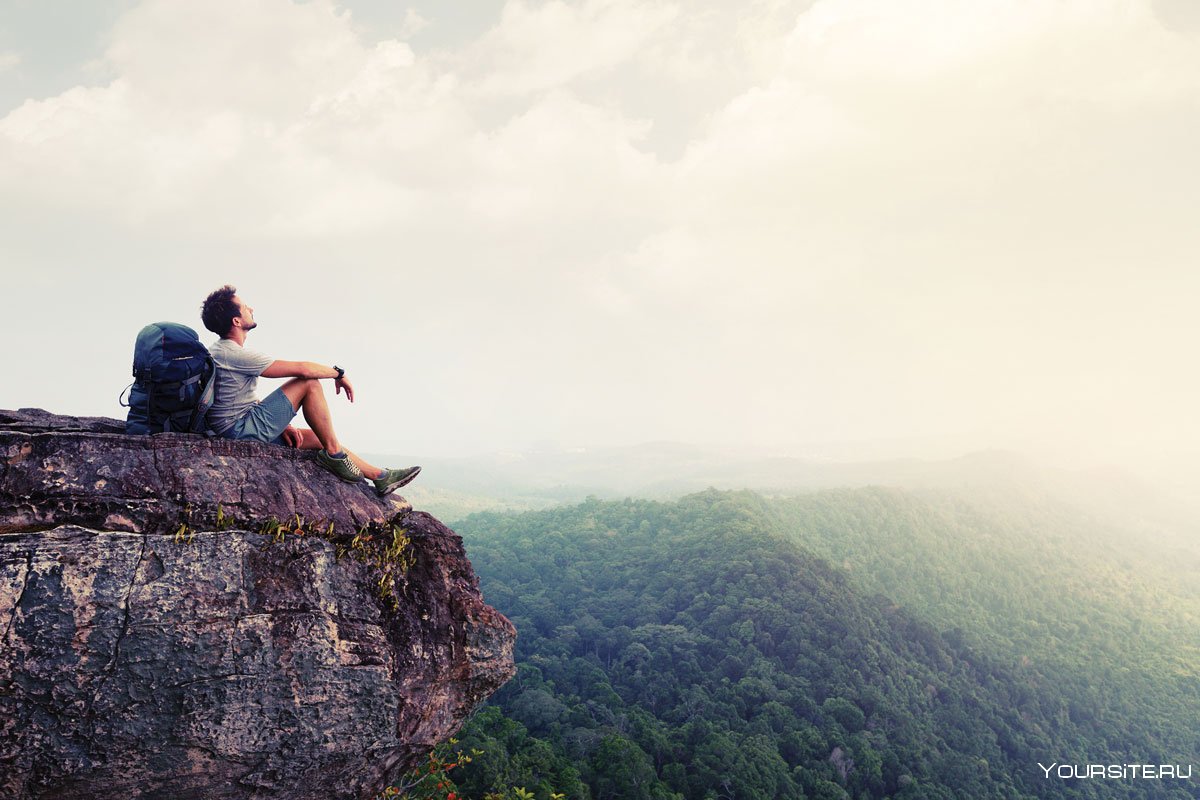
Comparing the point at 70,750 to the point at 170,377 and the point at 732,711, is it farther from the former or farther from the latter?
the point at 732,711

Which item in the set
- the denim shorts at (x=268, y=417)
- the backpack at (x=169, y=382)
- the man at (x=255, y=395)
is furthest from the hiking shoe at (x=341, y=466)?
the backpack at (x=169, y=382)

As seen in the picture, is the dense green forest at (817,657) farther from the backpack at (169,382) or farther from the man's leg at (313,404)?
the backpack at (169,382)

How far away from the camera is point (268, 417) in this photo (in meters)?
6.78

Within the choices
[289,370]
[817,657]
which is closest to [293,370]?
[289,370]

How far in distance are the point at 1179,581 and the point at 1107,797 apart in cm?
8927

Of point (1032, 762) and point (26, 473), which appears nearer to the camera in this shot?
point (26, 473)

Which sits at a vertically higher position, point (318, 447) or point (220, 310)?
point (220, 310)

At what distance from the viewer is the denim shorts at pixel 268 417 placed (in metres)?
6.68

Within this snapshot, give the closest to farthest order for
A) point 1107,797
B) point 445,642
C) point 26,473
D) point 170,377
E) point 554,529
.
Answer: point 26,473 → point 170,377 → point 445,642 → point 1107,797 → point 554,529

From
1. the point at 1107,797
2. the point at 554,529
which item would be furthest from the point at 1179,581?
the point at 554,529

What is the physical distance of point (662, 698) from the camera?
49.8 metres

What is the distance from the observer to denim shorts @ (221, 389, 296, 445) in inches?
263

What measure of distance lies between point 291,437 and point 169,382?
55.4 inches

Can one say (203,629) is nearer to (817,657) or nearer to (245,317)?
(245,317)
